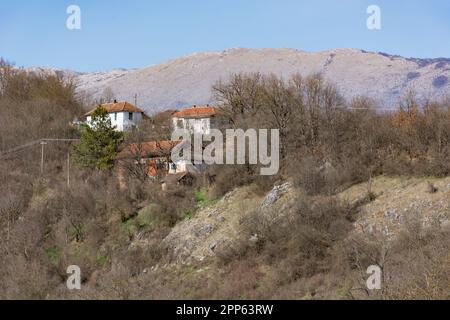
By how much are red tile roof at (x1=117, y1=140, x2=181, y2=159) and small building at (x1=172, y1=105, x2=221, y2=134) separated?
4.01 m

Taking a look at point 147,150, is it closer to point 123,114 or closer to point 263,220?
point 263,220

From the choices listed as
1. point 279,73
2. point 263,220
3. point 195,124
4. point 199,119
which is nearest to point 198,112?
point 199,119

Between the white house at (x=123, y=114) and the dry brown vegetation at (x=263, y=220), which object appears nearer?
the dry brown vegetation at (x=263, y=220)

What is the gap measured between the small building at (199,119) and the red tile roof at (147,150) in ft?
13.1

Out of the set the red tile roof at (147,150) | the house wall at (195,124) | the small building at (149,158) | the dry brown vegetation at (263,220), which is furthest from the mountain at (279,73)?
the dry brown vegetation at (263,220)

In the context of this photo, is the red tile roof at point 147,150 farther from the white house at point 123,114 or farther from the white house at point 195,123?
the white house at point 123,114

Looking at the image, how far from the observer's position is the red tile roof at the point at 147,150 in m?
36.3

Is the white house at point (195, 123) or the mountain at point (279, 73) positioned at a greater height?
the mountain at point (279, 73)

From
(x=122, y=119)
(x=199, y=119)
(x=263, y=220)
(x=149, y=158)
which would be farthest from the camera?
(x=122, y=119)

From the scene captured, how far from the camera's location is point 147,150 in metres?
36.9

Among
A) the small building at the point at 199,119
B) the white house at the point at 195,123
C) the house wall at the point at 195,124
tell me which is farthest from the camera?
the small building at the point at 199,119

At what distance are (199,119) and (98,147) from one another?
1444cm
